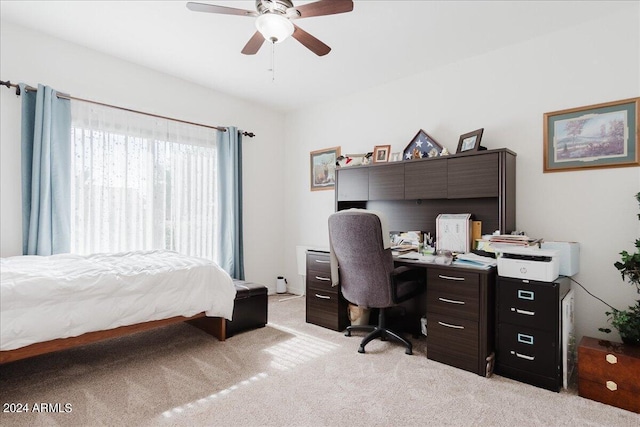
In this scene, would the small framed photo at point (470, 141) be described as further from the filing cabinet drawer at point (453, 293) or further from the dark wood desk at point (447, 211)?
the filing cabinet drawer at point (453, 293)

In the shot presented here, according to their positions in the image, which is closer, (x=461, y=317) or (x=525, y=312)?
(x=525, y=312)

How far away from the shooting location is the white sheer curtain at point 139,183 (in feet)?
10.2

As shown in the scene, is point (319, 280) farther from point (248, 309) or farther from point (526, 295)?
point (526, 295)

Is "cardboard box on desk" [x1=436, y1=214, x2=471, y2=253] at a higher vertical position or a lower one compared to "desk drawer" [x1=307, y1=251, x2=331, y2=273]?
higher

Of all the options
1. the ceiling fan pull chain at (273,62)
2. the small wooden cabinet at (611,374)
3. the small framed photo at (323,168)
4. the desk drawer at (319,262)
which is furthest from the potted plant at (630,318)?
the ceiling fan pull chain at (273,62)

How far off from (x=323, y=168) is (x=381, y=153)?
1040 millimetres

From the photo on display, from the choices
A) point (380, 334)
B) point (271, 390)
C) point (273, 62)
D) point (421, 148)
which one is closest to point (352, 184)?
point (421, 148)

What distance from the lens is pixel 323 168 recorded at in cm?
442

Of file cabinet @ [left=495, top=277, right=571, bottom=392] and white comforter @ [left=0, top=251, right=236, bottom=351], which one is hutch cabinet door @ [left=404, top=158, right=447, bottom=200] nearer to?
file cabinet @ [left=495, top=277, right=571, bottom=392]

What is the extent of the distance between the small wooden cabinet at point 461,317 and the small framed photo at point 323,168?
2.14 metres

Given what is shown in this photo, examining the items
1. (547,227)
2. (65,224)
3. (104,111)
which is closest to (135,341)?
(65,224)

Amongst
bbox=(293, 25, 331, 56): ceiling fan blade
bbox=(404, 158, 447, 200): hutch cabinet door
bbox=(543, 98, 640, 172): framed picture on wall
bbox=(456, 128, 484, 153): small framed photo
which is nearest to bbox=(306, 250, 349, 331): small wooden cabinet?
bbox=(404, 158, 447, 200): hutch cabinet door

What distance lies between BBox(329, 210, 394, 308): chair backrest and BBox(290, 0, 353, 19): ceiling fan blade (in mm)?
1343

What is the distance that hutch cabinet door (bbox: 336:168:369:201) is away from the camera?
11.5 ft
